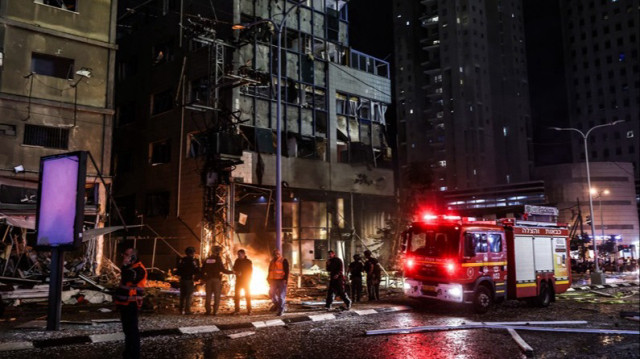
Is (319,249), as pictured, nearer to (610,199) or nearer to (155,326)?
(155,326)

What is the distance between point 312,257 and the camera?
103 ft

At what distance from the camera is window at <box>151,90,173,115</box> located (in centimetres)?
3056

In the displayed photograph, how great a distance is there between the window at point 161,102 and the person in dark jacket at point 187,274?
18221mm

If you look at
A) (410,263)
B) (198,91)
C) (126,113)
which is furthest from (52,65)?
(410,263)

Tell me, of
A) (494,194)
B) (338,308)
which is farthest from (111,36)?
(494,194)

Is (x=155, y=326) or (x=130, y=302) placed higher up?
(x=130, y=302)

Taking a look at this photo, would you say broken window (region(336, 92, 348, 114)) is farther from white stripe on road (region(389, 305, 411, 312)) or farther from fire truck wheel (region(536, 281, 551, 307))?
white stripe on road (region(389, 305, 411, 312))

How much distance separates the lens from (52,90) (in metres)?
22.8

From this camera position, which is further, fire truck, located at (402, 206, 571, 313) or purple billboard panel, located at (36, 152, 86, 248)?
fire truck, located at (402, 206, 571, 313)

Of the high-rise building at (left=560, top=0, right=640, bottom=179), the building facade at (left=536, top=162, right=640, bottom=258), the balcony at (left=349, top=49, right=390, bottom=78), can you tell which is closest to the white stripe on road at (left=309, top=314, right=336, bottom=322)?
the balcony at (left=349, top=49, right=390, bottom=78)

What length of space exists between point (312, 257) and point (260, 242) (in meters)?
4.12

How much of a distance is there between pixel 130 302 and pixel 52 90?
18106mm

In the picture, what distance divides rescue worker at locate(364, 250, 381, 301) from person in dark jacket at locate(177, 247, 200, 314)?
6446 millimetres

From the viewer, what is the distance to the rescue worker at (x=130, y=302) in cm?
827
